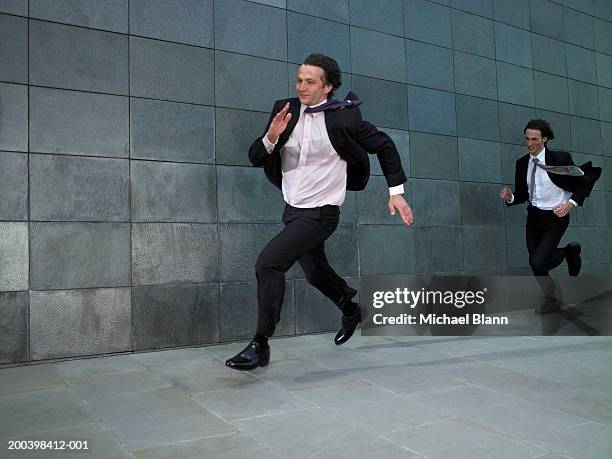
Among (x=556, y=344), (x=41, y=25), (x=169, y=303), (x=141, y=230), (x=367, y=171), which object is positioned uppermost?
(x=41, y=25)

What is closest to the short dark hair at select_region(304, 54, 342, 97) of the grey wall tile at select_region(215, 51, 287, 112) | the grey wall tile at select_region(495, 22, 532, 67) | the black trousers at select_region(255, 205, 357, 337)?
the black trousers at select_region(255, 205, 357, 337)

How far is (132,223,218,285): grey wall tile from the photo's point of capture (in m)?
4.54

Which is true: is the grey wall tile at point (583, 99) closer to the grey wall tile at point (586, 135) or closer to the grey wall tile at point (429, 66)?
the grey wall tile at point (586, 135)

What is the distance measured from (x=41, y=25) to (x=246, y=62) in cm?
171

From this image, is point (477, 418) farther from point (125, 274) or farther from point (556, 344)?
point (125, 274)

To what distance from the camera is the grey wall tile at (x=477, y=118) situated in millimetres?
6738

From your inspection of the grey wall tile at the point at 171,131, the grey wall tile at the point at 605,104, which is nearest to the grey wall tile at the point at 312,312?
the grey wall tile at the point at 171,131

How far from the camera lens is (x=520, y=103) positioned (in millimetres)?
7383

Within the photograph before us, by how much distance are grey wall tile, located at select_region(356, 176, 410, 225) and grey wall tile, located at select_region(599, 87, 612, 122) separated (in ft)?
14.8

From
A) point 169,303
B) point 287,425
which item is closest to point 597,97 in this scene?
point 169,303

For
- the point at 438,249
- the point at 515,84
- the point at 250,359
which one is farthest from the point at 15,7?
the point at 515,84

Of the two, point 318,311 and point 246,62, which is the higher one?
point 246,62

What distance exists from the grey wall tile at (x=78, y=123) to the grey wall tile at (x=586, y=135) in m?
6.37

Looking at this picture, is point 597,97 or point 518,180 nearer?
point 518,180
